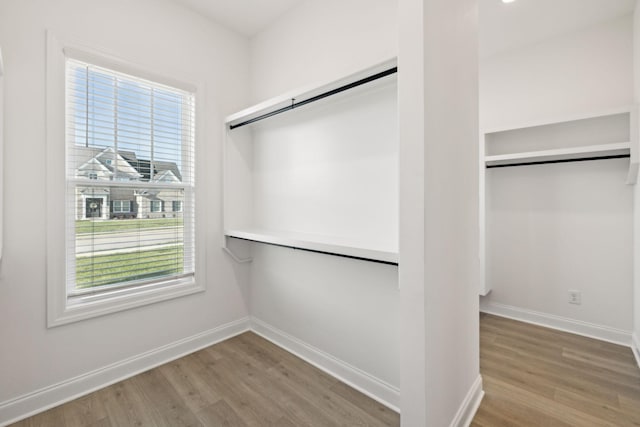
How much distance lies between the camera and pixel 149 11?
2.12 metres

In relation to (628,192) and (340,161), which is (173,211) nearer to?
(340,161)

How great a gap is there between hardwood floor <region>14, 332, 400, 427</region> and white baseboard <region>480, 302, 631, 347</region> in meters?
2.04

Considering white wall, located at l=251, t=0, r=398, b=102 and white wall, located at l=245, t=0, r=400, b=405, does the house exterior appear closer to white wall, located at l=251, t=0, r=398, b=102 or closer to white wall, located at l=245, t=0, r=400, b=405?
white wall, located at l=245, t=0, r=400, b=405

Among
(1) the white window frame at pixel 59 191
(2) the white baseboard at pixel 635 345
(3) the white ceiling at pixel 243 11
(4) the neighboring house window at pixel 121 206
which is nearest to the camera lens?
(1) the white window frame at pixel 59 191

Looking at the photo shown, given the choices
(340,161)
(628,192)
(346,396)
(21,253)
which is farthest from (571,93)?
(21,253)

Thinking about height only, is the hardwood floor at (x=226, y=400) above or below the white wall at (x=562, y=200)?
below

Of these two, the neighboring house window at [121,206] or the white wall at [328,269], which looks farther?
the neighboring house window at [121,206]

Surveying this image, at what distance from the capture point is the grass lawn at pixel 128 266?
1.94 metres

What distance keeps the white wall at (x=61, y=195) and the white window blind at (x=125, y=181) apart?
146 millimetres

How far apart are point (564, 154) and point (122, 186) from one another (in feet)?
11.4

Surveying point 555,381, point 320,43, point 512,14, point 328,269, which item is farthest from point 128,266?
point 512,14

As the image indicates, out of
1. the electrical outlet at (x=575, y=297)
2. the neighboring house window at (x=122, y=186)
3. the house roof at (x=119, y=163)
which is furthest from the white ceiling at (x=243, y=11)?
the electrical outlet at (x=575, y=297)

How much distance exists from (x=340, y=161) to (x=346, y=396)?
4.86 feet

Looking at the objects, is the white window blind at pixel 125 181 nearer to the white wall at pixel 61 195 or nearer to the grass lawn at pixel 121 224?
the grass lawn at pixel 121 224
